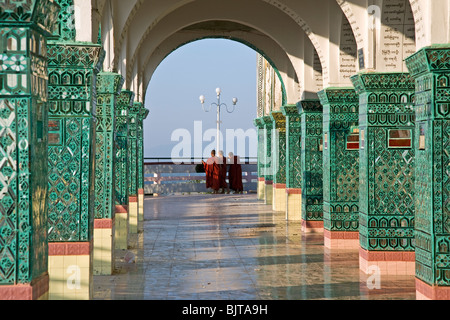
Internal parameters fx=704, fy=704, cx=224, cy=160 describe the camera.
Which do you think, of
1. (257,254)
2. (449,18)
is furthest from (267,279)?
(449,18)

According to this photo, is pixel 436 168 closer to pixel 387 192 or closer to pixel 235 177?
pixel 387 192

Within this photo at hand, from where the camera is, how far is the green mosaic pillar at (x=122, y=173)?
1039 centimetres

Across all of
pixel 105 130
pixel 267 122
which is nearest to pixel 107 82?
pixel 105 130

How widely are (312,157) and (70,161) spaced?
6.34 m

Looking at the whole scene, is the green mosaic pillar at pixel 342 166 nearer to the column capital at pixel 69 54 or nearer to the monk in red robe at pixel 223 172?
the column capital at pixel 69 54

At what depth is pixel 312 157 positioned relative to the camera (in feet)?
39.0

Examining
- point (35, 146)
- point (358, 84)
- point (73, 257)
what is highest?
point (358, 84)

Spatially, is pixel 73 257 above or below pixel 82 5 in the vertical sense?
below

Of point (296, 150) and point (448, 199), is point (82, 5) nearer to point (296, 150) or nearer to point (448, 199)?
point (448, 199)

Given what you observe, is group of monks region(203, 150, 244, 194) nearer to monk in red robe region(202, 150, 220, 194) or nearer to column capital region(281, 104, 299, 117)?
monk in red robe region(202, 150, 220, 194)

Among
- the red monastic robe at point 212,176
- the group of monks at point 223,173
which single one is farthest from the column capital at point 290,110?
the red monastic robe at point 212,176

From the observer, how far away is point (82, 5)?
6258 mm

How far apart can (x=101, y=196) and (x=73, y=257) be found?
85.4 inches

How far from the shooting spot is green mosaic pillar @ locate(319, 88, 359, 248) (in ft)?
33.0
